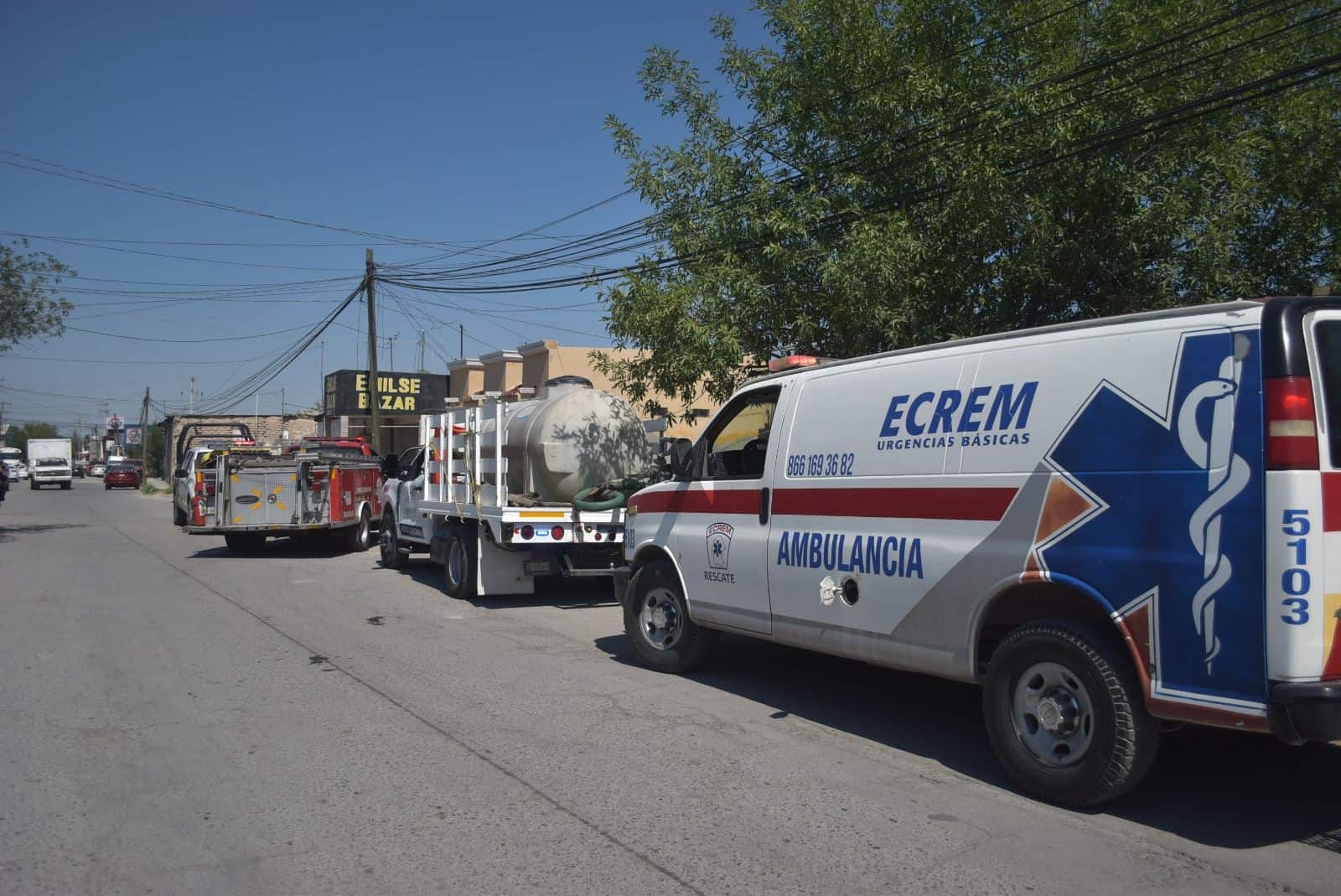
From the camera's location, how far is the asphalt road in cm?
448

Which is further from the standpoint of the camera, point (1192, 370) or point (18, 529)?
point (18, 529)

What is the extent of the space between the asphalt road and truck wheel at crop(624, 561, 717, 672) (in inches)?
8.5

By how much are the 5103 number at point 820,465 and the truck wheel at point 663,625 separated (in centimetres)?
167

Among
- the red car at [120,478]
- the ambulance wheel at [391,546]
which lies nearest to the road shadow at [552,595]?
the ambulance wheel at [391,546]

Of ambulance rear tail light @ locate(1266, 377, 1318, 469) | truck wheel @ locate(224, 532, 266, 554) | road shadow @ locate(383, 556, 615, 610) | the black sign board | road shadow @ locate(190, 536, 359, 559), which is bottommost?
road shadow @ locate(383, 556, 615, 610)

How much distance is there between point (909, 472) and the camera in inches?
242

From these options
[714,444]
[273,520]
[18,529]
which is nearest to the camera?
[714,444]

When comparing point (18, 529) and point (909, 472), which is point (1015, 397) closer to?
point (909, 472)

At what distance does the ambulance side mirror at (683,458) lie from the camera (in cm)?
826

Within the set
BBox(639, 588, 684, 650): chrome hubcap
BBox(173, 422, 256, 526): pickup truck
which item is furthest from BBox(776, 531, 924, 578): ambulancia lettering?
BBox(173, 422, 256, 526): pickup truck

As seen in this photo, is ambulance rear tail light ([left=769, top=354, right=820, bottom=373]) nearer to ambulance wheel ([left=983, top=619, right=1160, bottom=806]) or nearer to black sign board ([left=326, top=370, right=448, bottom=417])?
ambulance wheel ([left=983, top=619, right=1160, bottom=806])

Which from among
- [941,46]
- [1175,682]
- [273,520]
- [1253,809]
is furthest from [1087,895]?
[273,520]

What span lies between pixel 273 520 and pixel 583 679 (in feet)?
37.1

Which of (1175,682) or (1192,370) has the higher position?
(1192,370)
